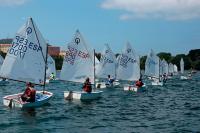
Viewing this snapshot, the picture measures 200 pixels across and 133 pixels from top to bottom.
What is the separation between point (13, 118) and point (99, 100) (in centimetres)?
1369

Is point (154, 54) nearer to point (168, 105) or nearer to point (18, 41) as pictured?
point (168, 105)

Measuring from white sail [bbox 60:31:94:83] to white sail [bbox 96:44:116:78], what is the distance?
72.8 ft

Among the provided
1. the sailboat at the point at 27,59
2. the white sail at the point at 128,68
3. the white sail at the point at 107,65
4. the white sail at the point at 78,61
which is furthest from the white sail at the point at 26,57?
the white sail at the point at 107,65

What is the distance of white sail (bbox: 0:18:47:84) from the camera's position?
35625 mm

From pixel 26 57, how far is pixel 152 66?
4120cm

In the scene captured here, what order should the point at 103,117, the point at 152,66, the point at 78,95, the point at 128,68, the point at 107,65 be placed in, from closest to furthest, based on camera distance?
1. the point at 103,117
2. the point at 78,95
3. the point at 128,68
4. the point at 107,65
5. the point at 152,66

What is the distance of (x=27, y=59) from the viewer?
3625cm

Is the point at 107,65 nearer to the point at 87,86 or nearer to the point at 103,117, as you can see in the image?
the point at 87,86

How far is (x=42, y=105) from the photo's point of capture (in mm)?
35062

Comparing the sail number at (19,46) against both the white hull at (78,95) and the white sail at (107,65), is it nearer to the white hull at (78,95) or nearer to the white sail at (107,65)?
the white hull at (78,95)

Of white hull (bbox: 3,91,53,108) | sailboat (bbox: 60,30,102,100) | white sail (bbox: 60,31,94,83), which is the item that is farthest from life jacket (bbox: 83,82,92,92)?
white hull (bbox: 3,91,53,108)

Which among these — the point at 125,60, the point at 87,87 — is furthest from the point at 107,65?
the point at 87,87

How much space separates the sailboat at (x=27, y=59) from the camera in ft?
117

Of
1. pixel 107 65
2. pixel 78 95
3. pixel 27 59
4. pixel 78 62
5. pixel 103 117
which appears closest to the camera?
pixel 103 117
